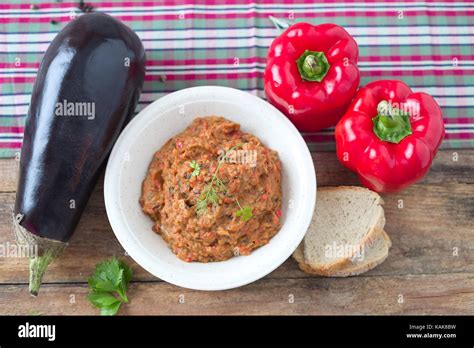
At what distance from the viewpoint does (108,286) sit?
3568 millimetres

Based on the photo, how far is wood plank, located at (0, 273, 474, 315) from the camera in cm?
366

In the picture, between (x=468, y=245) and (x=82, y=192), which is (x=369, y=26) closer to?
(x=468, y=245)

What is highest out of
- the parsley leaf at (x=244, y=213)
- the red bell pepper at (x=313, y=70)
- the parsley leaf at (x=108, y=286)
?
the red bell pepper at (x=313, y=70)

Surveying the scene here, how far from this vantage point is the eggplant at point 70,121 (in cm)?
321

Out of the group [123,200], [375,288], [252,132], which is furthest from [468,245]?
[123,200]

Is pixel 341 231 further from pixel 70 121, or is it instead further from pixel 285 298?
pixel 70 121

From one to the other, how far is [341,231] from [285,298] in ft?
1.75

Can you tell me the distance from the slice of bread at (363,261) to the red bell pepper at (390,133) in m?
0.38

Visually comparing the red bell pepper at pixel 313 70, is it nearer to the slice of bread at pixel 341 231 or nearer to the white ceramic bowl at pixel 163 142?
the white ceramic bowl at pixel 163 142

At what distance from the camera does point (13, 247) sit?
3.70 metres

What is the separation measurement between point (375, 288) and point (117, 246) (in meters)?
1.60

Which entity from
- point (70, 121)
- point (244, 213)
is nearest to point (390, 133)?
point (244, 213)

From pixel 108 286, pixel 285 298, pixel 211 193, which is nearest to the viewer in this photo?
pixel 211 193

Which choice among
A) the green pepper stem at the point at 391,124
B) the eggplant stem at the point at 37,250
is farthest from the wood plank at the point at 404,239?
the green pepper stem at the point at 391,124
